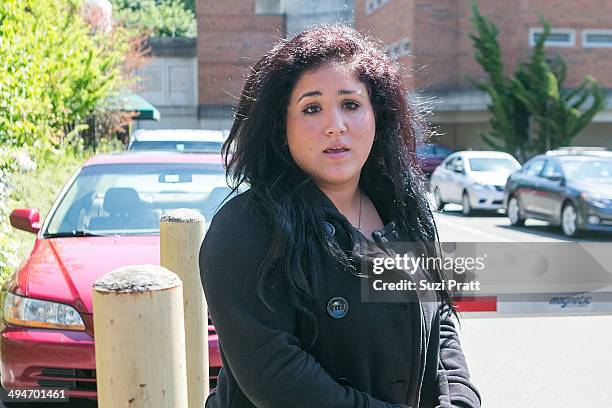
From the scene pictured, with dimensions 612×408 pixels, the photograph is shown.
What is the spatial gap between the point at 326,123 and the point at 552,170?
15.6 meters

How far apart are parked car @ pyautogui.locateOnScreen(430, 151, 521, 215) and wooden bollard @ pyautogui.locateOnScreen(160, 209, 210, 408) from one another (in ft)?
56.5

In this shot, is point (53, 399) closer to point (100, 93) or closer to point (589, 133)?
point (100, 93)

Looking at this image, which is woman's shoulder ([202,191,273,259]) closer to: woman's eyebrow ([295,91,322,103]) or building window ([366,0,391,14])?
woman's eyebrow ([295,91,322,103])

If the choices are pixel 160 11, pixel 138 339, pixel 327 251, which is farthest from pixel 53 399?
pixel 160 11

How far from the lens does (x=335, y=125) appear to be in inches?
85.5

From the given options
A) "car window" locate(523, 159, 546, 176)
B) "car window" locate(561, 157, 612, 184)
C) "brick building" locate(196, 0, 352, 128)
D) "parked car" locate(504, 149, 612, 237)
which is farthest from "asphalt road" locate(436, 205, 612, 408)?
"brick building" locate(196, 0, 352, 128)

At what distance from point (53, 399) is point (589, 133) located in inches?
1444

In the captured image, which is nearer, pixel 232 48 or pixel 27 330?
pixel 27 330

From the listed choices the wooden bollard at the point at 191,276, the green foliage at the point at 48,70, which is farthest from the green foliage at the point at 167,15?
the wooden bollard at the point at 191,276

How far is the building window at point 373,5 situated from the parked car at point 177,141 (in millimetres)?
34989

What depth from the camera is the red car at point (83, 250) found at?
15.6 feet

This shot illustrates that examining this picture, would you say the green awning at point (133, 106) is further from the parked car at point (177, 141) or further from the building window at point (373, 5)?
the building window at point (373, 5)

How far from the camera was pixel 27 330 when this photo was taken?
483 cm

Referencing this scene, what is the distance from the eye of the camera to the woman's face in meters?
2.18
